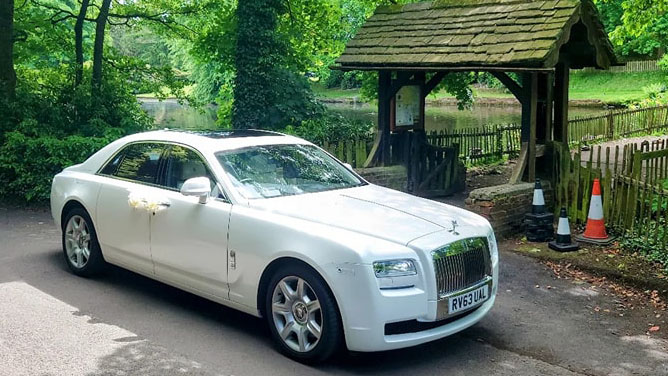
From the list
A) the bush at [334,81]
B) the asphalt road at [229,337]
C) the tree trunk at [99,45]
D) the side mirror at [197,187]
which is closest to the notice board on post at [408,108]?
the asphalt road at [229,337]

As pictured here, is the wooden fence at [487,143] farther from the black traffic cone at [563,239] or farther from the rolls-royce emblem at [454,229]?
the rolls-royce emblem at [454,229]

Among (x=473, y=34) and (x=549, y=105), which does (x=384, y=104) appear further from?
(x=549, y=105)

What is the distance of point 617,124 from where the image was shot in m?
24.0

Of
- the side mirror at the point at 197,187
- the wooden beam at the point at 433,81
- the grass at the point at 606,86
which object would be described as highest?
the grass at the point at 606,86

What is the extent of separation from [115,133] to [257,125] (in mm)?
3987

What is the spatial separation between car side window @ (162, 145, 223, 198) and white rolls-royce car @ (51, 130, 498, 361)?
1cm

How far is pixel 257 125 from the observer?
16484 mm

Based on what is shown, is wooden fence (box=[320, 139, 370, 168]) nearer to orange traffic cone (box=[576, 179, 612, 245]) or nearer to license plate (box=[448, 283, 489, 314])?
orange traffic cone (box=[576, 179, 612, 245])

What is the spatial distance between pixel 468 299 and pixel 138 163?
3.76 metres

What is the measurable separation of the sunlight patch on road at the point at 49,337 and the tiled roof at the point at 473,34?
23.8 feet

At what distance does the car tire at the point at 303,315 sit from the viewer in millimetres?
5211

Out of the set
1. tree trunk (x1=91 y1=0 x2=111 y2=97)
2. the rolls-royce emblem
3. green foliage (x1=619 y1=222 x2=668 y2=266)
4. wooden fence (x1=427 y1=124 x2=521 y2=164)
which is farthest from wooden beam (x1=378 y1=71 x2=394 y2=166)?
the rolls-royce emblem

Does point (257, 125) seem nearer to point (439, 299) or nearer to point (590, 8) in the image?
point (590, 8)

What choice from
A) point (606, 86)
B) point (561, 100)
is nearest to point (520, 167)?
point (561, 100)
